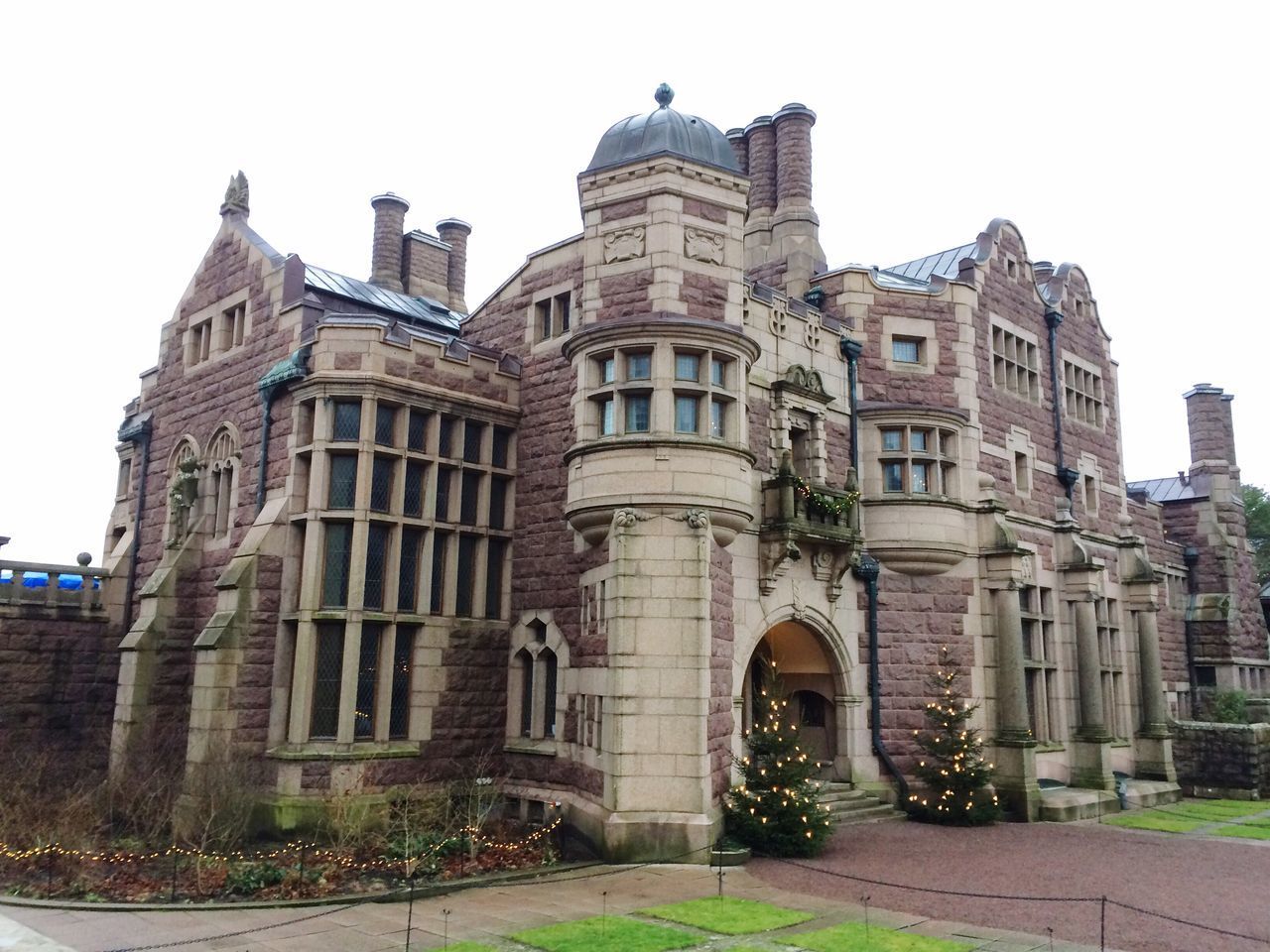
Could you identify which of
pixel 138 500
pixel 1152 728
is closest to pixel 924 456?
pixel 1152 728

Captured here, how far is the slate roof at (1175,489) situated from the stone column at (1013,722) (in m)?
13.6

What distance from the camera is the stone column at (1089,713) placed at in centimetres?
2172

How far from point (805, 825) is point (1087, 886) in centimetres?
366

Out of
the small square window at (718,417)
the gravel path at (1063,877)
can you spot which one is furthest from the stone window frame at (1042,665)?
the small square window at (718,417)

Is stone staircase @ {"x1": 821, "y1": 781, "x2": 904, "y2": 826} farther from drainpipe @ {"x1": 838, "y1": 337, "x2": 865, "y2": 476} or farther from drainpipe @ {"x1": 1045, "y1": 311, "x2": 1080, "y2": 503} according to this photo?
drainpipe @ {"x1": 1045, "y1": 311, "x2": 1080, "y2": 503}

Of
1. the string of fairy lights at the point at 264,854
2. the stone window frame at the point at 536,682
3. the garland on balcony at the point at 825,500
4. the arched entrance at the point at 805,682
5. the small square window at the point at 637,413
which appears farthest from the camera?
the arched entrance at the point at 805,682

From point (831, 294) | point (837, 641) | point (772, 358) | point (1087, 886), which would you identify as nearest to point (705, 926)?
point (1087, 886)

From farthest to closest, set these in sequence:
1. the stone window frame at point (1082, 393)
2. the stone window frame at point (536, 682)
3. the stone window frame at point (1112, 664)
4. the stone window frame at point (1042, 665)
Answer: the stone window frame at point (1082, 393), the stone window frame at point (1112, 664), the stone window frame at point (1042, 665), the stone window frame at point (536, 682)

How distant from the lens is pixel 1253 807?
21734 millimetres

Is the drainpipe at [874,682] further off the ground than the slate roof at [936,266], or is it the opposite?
the slate roof at [936,266]

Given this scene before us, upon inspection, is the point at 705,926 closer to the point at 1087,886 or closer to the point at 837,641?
the point at 1087,886

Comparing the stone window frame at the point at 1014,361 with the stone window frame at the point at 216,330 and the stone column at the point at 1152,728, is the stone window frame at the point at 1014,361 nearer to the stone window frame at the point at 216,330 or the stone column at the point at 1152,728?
the stone column at the point at 1152,728

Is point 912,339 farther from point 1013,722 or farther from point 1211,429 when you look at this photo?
point 1211,429

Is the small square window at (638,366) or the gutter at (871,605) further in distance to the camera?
the gutter at (871,605)
